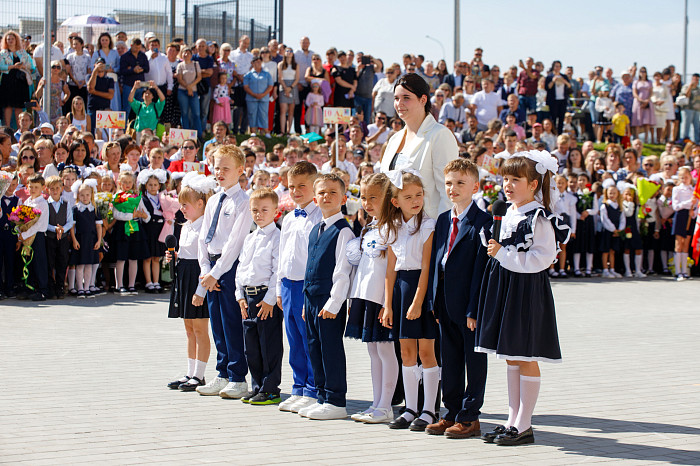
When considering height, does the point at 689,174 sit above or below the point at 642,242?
above

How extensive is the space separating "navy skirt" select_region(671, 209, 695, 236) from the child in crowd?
37.5 ft

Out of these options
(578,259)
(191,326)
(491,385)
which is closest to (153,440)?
(191,326)

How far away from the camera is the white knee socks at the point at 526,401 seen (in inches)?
228

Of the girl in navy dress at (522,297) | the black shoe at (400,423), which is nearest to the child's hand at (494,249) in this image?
the girl in navy dress at (522,297)

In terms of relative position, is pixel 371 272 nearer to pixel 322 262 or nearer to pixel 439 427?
pixel 322 262

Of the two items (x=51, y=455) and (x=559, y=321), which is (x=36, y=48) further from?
(x=51, y=455)

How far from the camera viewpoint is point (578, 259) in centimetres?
1705

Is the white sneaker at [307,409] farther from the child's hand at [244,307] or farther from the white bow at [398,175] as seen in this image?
the white bow at [398,175]

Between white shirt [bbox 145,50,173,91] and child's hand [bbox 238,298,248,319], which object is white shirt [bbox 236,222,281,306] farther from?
white shirt [bbox 145,50,173,91]

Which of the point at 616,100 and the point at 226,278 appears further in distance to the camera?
the point at 616,100

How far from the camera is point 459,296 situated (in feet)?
19.9

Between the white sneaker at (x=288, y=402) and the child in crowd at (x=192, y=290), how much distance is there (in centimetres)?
97

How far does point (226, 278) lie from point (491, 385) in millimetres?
2307

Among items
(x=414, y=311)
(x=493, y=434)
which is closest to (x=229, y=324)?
(x=414, y=311)
